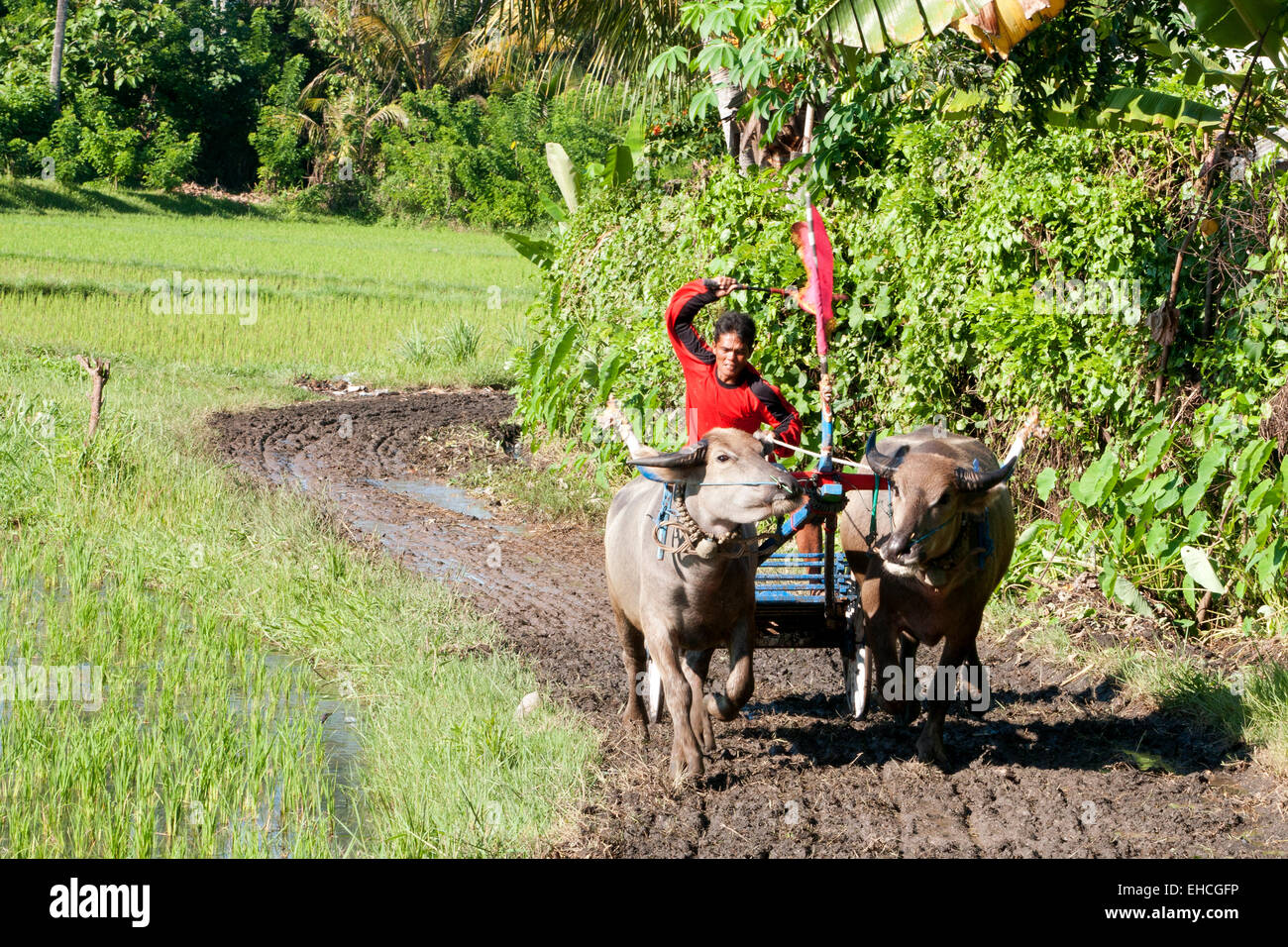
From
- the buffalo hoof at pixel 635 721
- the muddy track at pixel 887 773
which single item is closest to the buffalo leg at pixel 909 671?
the muddy track at pixel 887 773

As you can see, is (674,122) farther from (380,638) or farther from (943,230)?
(380,638)

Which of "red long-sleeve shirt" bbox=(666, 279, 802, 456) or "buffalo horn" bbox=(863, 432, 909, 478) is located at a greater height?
"red long-sleeve shirt" bbox=(666, 279, 802, 456)

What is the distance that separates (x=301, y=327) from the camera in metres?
18.3

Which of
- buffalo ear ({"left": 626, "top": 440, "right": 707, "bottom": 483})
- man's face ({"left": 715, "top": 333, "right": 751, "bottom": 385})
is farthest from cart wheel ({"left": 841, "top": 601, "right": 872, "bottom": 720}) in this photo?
buffalo ear ({"left": 626, "top": 440, "right": 707, "bottom": 483})

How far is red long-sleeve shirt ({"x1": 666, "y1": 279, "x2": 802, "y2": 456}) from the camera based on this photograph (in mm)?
5875

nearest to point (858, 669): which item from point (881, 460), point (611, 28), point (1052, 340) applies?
point (881, 460)

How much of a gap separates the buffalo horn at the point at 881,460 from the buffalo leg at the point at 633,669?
1431 millimetres

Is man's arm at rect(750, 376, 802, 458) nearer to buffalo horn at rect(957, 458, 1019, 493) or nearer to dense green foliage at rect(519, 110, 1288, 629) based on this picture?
buffalo horn at rect(957, 458, 1019, 493)

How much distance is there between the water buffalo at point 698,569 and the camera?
4617 mm

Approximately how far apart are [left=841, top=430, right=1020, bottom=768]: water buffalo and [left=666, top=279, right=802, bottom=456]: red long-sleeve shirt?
1.68 feet

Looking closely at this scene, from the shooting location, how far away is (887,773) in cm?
526

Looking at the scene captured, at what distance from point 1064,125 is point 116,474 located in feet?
22.3

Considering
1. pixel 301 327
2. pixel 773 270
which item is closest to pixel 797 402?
pixel 773 270

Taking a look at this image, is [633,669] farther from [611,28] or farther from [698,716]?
[611,28]
